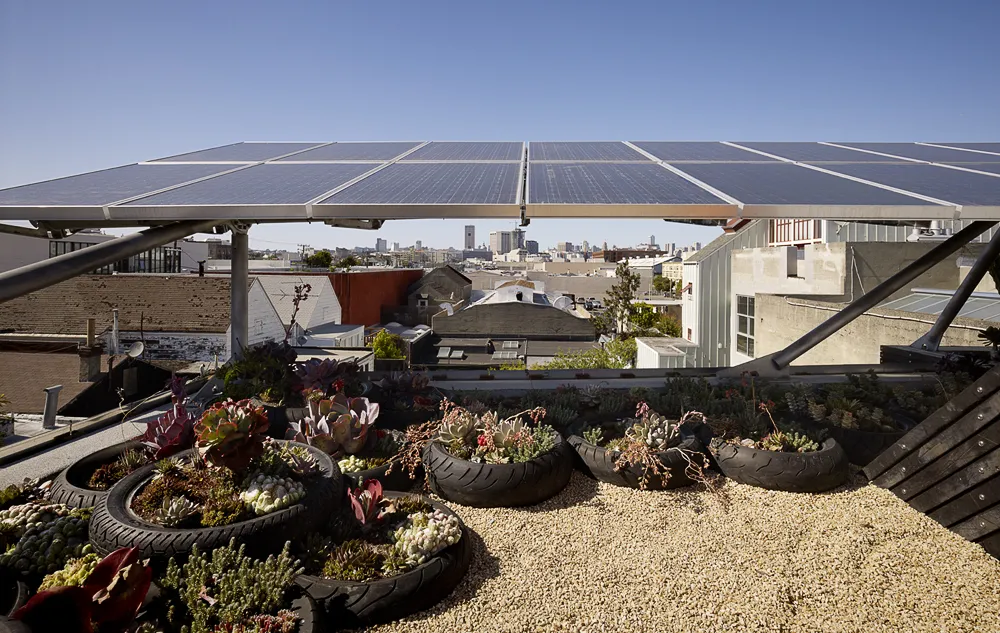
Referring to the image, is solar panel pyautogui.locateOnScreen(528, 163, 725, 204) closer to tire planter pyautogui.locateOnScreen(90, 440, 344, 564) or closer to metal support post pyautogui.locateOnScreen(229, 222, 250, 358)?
tire planter pyautogui.locateOnScreen(90, 440, 344, 564)

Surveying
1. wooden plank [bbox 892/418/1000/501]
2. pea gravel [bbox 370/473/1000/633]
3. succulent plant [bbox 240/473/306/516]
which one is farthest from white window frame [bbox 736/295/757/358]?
succulent plant [bbox 240/473/306/516]

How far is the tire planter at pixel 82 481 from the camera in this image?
406 centimetres

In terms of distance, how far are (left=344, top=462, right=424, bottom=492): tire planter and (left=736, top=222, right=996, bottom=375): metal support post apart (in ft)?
18.9

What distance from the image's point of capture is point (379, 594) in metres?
3.17

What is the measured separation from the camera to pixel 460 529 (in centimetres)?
381

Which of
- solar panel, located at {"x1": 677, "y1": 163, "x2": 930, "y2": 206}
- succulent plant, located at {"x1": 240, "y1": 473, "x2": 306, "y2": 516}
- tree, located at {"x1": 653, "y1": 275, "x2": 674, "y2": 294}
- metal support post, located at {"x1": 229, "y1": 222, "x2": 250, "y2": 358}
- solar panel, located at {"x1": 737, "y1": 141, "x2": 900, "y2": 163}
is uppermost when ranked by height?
solar panel, located at {"x1": 737, "y1": 141, "x2": 900, "y2": 163}

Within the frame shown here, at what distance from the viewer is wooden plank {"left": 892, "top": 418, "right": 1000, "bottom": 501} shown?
378 centimetres

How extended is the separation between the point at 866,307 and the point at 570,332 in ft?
125

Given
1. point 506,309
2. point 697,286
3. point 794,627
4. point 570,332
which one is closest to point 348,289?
point 506,309

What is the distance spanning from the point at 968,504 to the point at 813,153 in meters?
6.20

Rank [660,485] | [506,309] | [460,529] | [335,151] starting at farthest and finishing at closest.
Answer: [506,309], [335,151], [660,485], [460,529]

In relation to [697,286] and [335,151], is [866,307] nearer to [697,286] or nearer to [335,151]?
[335,151]

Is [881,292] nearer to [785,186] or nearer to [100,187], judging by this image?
[785,186]

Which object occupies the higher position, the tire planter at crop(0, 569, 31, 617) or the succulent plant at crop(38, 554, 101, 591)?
the succulent plant at crop(38, 554, 101, 591)
